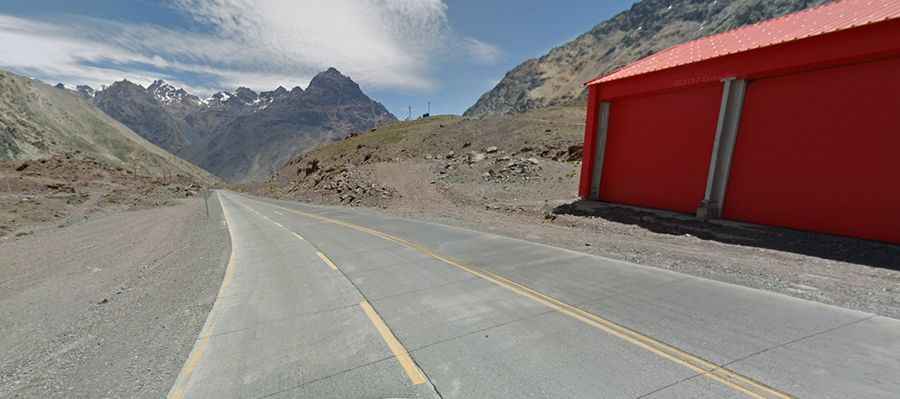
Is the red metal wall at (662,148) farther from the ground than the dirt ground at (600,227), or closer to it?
farther from the ground

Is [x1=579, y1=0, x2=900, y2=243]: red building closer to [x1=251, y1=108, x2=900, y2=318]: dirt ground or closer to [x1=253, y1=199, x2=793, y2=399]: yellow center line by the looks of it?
[x1=251, y1=108, x2=900, y2=318]: dirt ground

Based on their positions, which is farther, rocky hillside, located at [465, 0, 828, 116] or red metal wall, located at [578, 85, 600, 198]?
rocky hillside, located at [465, 0, 828, 116]

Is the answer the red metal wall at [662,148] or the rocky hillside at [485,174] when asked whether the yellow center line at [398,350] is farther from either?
the red metal wall at [662,148]

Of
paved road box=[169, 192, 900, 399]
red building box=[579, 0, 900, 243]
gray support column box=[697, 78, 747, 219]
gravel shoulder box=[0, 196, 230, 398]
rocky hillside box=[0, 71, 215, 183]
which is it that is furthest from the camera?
rocky hillside box=[0, 71, 215, 183]

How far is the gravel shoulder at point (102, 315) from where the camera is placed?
13.7 ft

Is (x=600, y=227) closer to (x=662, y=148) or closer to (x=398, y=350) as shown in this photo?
(x=662, y=148)

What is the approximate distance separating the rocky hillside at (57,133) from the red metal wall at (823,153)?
297 ft

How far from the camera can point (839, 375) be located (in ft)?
11.7

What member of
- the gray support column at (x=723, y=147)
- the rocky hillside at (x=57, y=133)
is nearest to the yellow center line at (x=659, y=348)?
the gray support column at (x=723, y=147)

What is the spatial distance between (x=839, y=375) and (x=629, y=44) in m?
179

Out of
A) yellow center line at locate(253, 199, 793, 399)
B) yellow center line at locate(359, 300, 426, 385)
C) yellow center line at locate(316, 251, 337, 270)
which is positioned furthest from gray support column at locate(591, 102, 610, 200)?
yellow center line at locate(359, 300, 426, 385)

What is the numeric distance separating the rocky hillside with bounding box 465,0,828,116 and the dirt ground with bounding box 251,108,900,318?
8761 centimetres

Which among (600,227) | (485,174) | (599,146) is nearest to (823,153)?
(600,227)

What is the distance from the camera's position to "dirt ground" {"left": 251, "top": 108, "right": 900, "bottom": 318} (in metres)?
7.04
